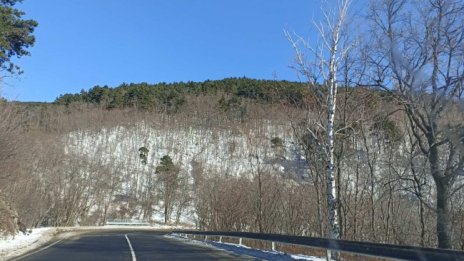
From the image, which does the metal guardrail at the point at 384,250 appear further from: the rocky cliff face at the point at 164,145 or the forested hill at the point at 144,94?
the forested hill at the point at 144,94

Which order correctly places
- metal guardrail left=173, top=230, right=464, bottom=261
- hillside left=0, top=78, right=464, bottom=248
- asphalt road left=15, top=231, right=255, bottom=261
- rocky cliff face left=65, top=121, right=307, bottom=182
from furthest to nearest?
rocky cliff face left=65, top=121, right=307, bottom=182, hillside left=0, top=78, right=464, bottom=248, asphalt road left=15, top=231, right=255, bottom=261, metal guardrail left=173, top=230, right=464, bottom=261

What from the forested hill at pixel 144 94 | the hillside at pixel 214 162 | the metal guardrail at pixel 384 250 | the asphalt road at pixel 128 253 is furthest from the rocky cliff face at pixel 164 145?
the metal guardrail at pixel 384 250

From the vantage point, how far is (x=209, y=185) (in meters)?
48.1

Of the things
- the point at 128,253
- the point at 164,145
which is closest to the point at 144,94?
the point at 164,145

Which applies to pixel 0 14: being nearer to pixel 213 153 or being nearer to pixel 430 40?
pixel 430 40

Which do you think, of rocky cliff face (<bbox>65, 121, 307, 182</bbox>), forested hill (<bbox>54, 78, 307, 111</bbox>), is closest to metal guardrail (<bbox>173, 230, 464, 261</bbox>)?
rocky cliff face (<bbox>65, 121, 307, 182</bbox>)

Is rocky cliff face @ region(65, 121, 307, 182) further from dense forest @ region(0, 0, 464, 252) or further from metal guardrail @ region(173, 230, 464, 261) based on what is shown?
metal guardrail @ region(173, 230, 464, 261)

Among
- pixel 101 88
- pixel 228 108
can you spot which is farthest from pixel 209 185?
pixel 101 88

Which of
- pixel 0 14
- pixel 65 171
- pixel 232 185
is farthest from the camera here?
pixel 65 171

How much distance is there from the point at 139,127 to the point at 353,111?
11285 centimetres

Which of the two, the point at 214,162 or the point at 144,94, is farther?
the point at 144,94

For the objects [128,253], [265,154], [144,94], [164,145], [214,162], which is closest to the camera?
[128,253]

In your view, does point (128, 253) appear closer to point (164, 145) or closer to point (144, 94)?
point (144, 94)

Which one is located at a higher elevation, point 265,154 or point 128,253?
point 265,154
